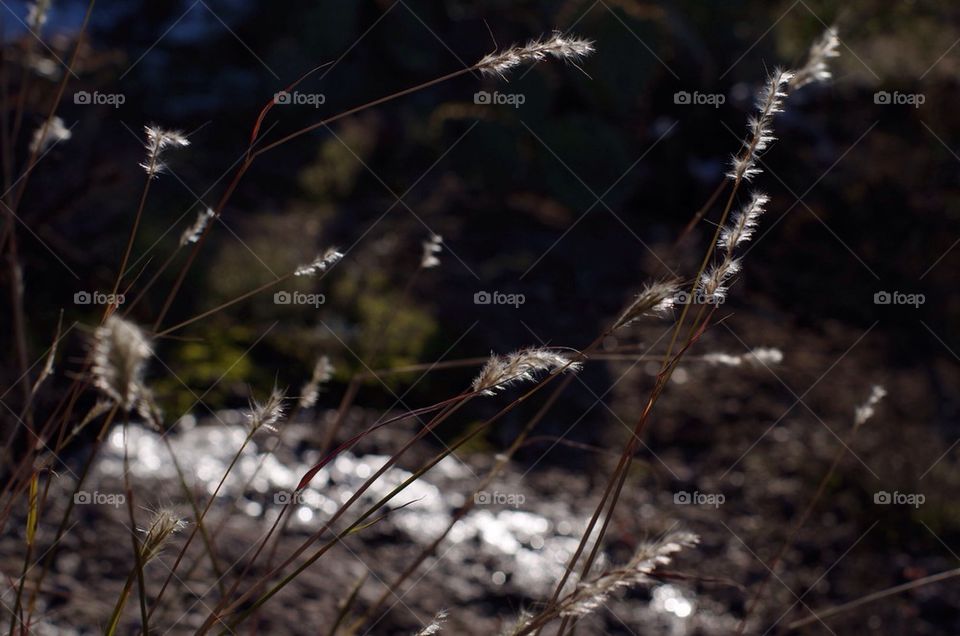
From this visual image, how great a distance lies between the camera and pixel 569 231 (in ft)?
13.1

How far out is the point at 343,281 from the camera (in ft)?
10.6

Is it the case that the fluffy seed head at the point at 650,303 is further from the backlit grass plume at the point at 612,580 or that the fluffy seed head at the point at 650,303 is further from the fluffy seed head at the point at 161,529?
the fluffy seed head at the point at 161,529

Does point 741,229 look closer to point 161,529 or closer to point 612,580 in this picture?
point 612,580

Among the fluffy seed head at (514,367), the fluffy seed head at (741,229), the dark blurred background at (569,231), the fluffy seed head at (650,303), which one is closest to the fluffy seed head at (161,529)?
the fluffy seed head at (514,367)

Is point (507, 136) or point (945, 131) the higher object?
point (945, 131)

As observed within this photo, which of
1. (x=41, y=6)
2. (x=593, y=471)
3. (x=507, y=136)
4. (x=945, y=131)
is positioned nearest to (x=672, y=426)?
(x=593, y=471)

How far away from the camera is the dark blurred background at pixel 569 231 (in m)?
2.55

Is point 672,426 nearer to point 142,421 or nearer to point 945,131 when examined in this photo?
point 142,421

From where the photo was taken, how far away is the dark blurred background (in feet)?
8.37

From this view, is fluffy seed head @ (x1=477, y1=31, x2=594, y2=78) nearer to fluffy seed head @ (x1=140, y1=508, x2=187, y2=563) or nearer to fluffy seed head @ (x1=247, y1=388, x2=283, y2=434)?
fluffy seed head @ (x1=247, y1=388, x2=283, y2=434)

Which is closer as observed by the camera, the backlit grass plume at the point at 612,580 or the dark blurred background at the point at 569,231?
the backlit grass plume at the point at 612,580

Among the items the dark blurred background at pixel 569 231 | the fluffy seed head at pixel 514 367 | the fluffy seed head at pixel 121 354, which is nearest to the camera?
the fluffy seed head at pixel 121 354

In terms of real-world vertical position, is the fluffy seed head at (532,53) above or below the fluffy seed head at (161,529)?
above

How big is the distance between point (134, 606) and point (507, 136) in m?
2.42
